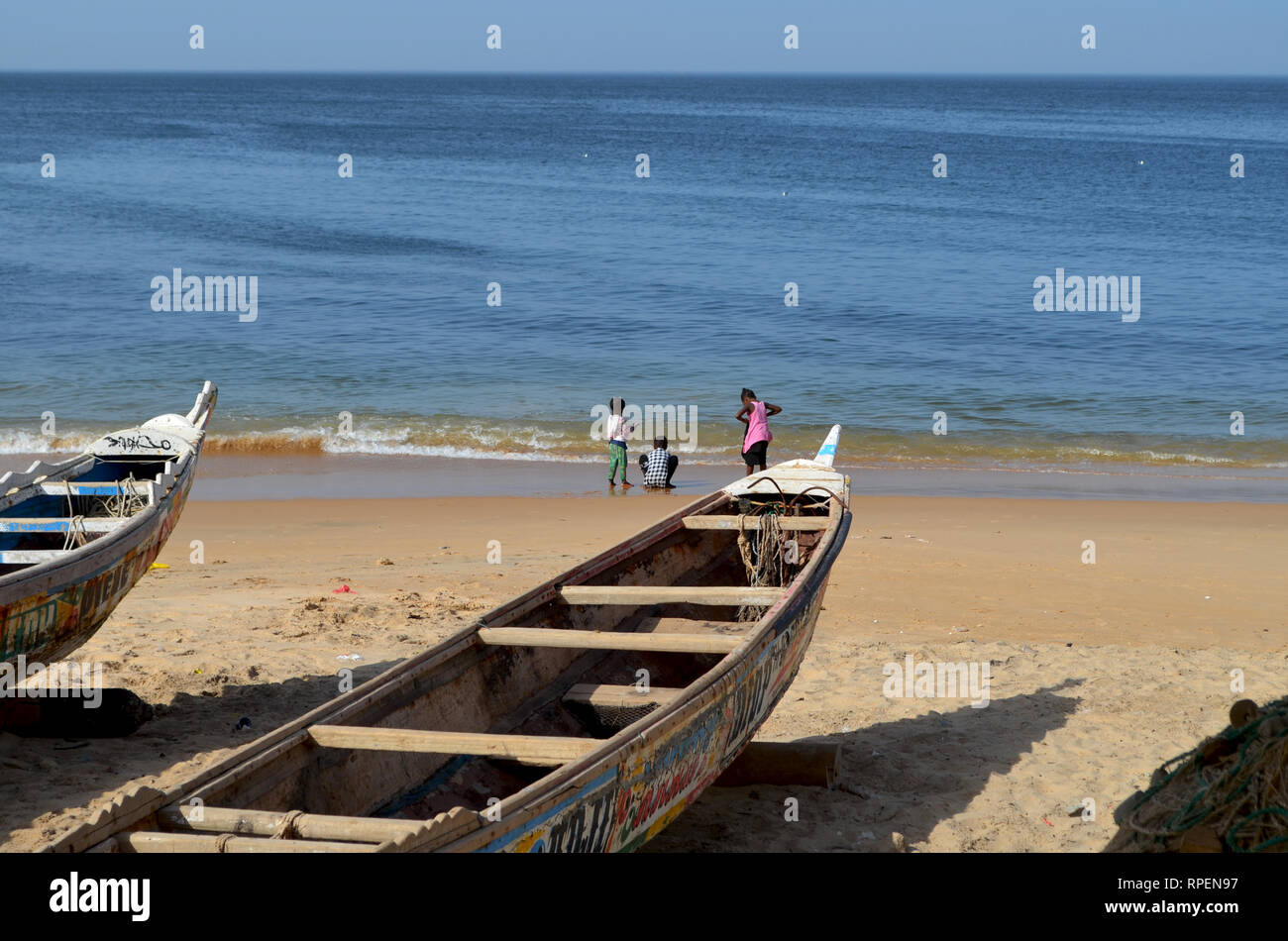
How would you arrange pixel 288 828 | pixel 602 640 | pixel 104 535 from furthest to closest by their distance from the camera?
pixel 104 535, pixel 602 640, pixel 288 828

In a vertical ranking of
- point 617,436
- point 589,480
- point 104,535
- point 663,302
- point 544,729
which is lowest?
point 544,729

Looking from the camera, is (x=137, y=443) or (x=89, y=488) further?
(x=137, y=443)

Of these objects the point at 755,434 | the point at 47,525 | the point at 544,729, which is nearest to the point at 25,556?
the point at 47,525

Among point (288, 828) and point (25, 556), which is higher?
point (25, 556)

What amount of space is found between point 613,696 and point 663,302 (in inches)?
905

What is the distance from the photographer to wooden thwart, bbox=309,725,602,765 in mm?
4906

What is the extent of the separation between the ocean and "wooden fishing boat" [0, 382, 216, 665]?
8.69 m

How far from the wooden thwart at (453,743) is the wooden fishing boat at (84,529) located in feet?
7.80

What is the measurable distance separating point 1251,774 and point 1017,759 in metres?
3.49

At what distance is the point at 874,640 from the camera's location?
9562mm

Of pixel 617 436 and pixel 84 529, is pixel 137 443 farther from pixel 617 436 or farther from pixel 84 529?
pixel 617 436

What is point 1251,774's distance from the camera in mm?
3863

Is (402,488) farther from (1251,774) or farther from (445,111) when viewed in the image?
(445,111)

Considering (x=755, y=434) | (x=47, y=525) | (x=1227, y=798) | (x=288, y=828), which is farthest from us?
(x=755, y=434)
